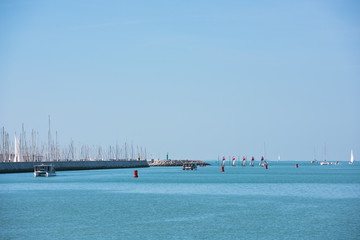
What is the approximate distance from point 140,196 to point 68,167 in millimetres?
107522

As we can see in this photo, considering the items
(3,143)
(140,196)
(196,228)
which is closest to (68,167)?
(3,143)

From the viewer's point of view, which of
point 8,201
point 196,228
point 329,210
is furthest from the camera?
point 8,201

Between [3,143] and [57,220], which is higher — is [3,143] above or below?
above

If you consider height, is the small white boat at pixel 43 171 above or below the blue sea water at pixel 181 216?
above

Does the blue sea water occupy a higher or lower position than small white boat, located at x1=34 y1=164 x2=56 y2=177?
lower

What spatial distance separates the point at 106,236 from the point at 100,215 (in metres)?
11.4

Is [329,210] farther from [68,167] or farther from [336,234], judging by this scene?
[68,167]

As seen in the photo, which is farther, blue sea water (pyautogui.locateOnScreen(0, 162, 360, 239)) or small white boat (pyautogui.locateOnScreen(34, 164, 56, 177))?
small white boat (pyautogui.locateOnScreen(34, 164, 56, 177))

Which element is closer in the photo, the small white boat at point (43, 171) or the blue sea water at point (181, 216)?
the blue sea water at point (181, 216)

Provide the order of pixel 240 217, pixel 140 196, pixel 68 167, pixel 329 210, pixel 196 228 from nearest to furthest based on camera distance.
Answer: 1. pixel 196 228
2. pixel 240 217
3. pixel 329 210
4. pixel 140 196
5. pixel 68 167

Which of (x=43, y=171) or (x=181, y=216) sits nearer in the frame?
(x=181, y=216)

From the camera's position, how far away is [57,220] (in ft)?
145

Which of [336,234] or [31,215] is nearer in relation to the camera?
[336,234]

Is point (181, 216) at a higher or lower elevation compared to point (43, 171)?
lower
